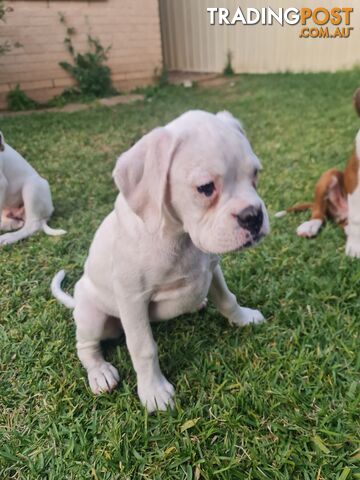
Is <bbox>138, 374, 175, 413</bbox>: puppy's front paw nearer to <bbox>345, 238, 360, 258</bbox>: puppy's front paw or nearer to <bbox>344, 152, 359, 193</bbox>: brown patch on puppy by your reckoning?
<bbox>345, 238, 360, 258</bbox>: puppy's front paw

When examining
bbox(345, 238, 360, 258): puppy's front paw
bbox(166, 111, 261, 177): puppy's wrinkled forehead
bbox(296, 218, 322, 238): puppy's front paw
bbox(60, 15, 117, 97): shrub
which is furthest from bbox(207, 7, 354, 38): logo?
bbox(166, 111, 261, 177): puppy's wrinkled forehead

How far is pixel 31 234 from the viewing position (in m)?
3.66

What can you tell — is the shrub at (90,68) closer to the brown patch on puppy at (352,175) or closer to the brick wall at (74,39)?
the brick wall at (74,39)

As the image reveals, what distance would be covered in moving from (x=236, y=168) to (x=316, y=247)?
1.88 meters

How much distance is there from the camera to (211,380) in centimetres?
204

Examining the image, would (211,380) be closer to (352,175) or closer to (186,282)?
(186,282)

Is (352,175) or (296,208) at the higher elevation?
(352,175)

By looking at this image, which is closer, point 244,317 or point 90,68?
point 244,317

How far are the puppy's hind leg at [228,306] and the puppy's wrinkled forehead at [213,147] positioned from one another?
83 centimetres

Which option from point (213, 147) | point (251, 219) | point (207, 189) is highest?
point (213, 147)

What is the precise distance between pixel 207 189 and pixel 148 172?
216mm

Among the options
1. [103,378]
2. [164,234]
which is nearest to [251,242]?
A: [164,234]

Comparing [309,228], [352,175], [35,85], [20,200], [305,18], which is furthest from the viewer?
[305,18]

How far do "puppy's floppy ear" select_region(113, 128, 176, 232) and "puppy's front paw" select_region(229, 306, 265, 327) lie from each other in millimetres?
1053
